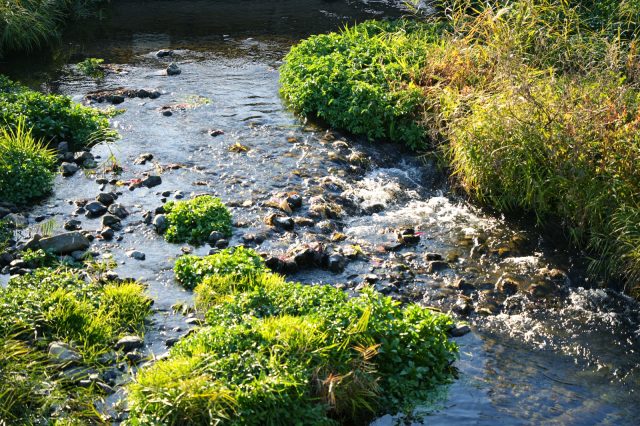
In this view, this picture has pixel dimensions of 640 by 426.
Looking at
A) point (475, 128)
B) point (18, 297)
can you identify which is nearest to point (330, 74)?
point (475, 128)

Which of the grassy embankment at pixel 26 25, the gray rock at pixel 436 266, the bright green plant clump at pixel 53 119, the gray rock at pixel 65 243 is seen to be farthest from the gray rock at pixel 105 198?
the grassy embankment at pixel 26 25

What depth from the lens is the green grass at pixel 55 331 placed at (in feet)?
24.6

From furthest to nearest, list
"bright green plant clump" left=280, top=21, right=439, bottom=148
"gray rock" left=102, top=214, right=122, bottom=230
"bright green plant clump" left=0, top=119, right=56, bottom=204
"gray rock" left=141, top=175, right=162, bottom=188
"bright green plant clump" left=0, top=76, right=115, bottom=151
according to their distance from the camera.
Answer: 1. "bright green plant clump" left=280, top=21, right=439, bottom=148
2. "bright green plant clump" left=0, top=76, right=115, bottom=151
3. "gray rock" left=141, top=175, right=162, bottom=188
4. "bright green plant clump" left=0, top=119, right=56, bottom=204
5. "gray rock" left=102, top=214, right=122, bottom=230

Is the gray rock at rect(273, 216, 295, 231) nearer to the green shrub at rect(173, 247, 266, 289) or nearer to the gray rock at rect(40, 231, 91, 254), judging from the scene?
the green shrub at rect(173, 247, 266, 289)

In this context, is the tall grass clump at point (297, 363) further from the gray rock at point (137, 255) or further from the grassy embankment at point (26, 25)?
the grassy embankment at point (26, 25)

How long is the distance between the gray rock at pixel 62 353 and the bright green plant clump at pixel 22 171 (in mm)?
4176

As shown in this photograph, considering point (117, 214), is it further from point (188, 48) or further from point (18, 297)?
point (188, 48)

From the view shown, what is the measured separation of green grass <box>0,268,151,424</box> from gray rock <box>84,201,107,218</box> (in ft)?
5.67

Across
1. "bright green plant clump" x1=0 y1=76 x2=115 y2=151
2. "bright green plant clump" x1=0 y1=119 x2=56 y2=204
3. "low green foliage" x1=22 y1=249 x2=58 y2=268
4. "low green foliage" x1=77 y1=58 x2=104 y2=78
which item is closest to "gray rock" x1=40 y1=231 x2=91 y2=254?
"low green foliage" x1=22 y1=249 x2=58 y2=268

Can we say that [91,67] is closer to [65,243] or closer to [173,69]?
[173,69]

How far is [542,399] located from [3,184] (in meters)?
8.39

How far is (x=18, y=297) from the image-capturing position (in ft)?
28.8

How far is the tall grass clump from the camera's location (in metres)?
7.17

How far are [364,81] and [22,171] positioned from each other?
21.0 feet
